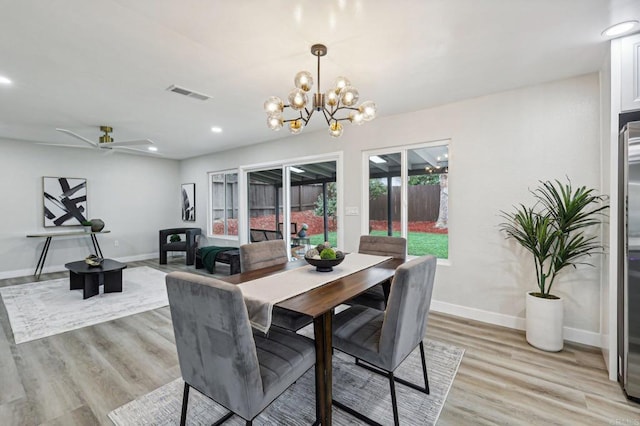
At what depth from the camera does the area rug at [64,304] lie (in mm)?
3139

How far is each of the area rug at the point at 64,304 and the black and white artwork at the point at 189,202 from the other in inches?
92.2

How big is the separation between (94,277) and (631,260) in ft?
18.7

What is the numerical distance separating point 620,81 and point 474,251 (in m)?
1.83

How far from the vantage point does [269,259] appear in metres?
2.63

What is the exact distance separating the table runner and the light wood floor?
108cm

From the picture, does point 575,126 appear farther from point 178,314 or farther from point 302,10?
point 178,314

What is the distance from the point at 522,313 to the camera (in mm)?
2939

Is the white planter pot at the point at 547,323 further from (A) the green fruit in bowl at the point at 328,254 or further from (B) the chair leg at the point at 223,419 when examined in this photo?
(B) the chair leg at the point at 223,419

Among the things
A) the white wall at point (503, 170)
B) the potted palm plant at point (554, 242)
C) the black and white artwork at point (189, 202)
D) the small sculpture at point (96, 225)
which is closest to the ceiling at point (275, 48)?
the white wall at point (503, 170)

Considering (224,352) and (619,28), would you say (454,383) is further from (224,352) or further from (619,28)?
(619,28)

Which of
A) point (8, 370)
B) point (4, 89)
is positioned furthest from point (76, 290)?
point (4, 89)

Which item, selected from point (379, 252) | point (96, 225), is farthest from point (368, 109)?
point (96, 225)

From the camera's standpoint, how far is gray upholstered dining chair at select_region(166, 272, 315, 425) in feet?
4.03

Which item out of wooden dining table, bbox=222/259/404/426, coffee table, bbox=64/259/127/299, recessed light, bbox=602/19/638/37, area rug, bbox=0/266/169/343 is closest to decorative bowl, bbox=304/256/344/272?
wooden dining table, bbox=222/259/404/426
